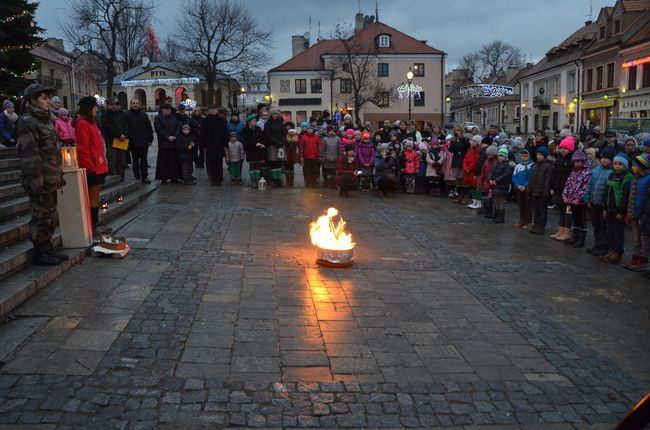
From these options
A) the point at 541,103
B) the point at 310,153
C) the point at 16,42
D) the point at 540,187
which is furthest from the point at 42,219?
the point at 541,103

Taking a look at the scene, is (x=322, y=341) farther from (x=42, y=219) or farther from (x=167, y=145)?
(x=167, y=145)

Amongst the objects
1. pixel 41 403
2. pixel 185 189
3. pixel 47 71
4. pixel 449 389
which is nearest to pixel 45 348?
pixel 41 403

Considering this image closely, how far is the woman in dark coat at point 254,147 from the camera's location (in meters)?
14.9

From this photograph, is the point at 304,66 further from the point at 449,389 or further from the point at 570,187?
the point at 449,389

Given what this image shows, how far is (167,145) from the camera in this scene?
14.5m

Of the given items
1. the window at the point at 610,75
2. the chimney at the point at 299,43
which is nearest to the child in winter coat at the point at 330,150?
the window at the point at 610,75

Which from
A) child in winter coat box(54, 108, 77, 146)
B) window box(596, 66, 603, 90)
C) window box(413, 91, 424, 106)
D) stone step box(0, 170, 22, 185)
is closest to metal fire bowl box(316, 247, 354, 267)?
child in winter coat box(54, 108, 77, 146)

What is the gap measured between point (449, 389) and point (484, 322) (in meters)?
1.68

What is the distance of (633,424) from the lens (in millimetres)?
2035

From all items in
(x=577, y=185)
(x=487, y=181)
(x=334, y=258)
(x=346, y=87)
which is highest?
(x=346, y=87)

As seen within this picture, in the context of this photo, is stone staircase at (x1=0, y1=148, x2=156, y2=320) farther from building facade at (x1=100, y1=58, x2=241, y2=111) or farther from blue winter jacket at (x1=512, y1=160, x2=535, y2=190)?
building facade at (x1=100, y1=58, x2=241, y2=111)

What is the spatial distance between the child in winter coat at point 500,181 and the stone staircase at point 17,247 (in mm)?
7509

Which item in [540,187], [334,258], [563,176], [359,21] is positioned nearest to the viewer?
[334,258]

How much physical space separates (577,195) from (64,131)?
27.5 feet
